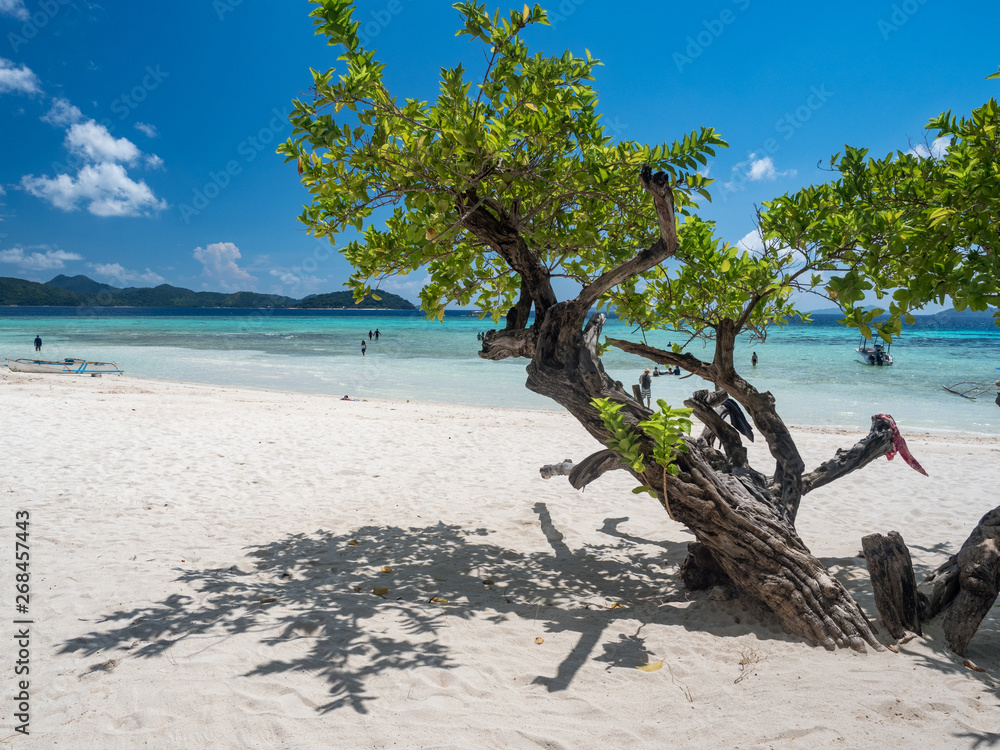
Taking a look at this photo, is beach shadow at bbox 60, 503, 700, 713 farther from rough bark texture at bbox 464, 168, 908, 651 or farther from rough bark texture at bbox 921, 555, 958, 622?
rough bark texture at bbox 921, 555, 958, 622

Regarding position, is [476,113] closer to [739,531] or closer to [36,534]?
[739,531]

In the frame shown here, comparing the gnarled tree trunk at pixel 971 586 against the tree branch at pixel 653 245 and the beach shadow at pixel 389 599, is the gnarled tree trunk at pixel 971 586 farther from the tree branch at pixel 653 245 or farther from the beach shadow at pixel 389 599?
the tree branch at pixel 653 245

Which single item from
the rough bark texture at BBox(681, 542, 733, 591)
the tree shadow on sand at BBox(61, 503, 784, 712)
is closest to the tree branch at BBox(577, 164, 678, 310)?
the rough bark texture at BBox(681, 542, 733, 591)

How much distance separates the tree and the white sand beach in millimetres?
705

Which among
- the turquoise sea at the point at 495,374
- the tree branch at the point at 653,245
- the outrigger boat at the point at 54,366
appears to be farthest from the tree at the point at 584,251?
the outrigger boat at the point at 54,366

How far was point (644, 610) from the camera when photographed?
444cm

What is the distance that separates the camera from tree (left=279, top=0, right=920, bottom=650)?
341 centimetres

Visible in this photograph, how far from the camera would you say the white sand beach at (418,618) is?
2.86 m

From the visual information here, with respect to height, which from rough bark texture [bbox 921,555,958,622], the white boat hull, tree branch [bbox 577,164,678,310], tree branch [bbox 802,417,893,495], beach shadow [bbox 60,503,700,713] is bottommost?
beach shadow [bbox 60,503,700,713]

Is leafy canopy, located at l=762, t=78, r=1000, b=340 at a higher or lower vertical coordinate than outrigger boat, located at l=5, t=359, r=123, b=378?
higher

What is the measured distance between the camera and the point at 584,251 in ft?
16.3

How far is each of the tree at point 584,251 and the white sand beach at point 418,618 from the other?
A: 27.8 inches

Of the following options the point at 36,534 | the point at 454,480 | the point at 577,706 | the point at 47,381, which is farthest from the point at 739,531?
the point at 47,381

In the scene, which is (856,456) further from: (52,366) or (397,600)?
(52,366)
